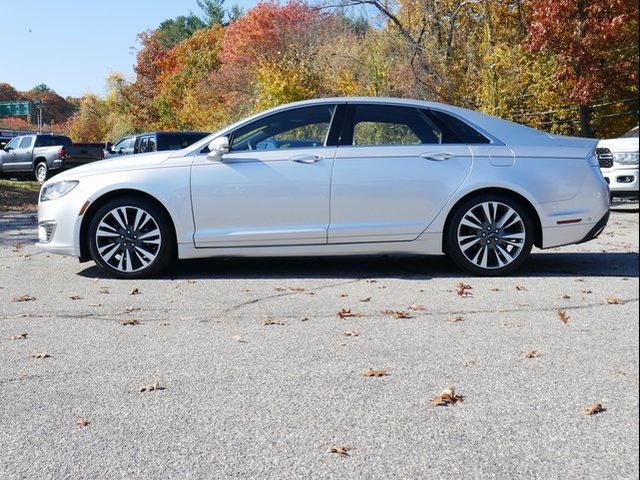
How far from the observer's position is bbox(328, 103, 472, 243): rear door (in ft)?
22.7

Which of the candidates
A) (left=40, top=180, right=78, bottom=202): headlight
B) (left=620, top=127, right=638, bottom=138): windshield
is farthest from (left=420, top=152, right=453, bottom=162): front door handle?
(left=620, top=127, right=638, bottom=138): windshield

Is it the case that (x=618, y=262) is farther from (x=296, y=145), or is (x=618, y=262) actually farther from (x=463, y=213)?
(x=296, y=145)

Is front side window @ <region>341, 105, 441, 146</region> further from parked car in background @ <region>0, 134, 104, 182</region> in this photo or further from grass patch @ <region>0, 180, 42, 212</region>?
parked car in background @ <region>0, 134, 104, 182</region>

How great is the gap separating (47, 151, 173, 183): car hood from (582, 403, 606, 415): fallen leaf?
4.81m

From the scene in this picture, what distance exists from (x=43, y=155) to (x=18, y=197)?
927 centimetres

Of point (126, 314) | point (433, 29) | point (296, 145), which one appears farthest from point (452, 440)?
point (433, 29)

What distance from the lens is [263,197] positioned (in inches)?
273

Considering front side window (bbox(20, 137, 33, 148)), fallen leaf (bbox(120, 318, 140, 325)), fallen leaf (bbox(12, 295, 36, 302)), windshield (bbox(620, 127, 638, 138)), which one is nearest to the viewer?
windshield (bbox(620, 127, 638, 138))

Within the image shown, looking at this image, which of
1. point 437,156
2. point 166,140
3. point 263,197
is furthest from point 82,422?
point 166,140

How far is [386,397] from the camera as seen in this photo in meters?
3.81

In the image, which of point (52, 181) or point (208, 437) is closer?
point (208, 437)

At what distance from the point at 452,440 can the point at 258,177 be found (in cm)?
414

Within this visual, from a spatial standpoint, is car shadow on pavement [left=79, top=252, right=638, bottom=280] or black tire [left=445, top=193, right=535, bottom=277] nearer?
black tire [left=445, top=193, right=535, bottom=277]

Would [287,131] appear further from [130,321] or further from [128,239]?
[130,321]
